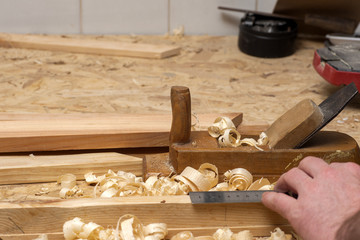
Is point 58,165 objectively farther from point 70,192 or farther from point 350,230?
point 350,230

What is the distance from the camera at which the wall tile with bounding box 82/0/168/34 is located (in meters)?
2.56

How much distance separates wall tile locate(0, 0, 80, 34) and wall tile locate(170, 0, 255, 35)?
1.75 feet

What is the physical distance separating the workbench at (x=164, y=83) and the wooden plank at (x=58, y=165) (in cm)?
38

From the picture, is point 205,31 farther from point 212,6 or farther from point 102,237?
point 102,237

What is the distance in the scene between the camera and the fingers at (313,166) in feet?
3.20

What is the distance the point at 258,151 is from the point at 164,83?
841mm

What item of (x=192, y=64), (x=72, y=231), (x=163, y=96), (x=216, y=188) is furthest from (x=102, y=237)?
(x=192, y=64)

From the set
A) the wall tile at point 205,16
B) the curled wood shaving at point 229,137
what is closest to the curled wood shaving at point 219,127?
the curled wood shaving at point 229,137

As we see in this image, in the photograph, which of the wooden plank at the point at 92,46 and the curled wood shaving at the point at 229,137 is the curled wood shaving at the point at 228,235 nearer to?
the curled wood shaving at the point at 229,137

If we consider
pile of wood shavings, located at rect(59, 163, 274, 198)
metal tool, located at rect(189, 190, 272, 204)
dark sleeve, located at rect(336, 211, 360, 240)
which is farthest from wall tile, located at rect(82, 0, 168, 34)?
dark sleeve, located at rect(336, 211, 360, 240)

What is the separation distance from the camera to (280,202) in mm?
952

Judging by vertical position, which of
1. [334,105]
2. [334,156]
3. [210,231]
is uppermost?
[334,105]

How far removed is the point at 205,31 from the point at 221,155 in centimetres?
160

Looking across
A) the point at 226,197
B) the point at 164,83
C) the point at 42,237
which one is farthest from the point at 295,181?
the point at 164,83
